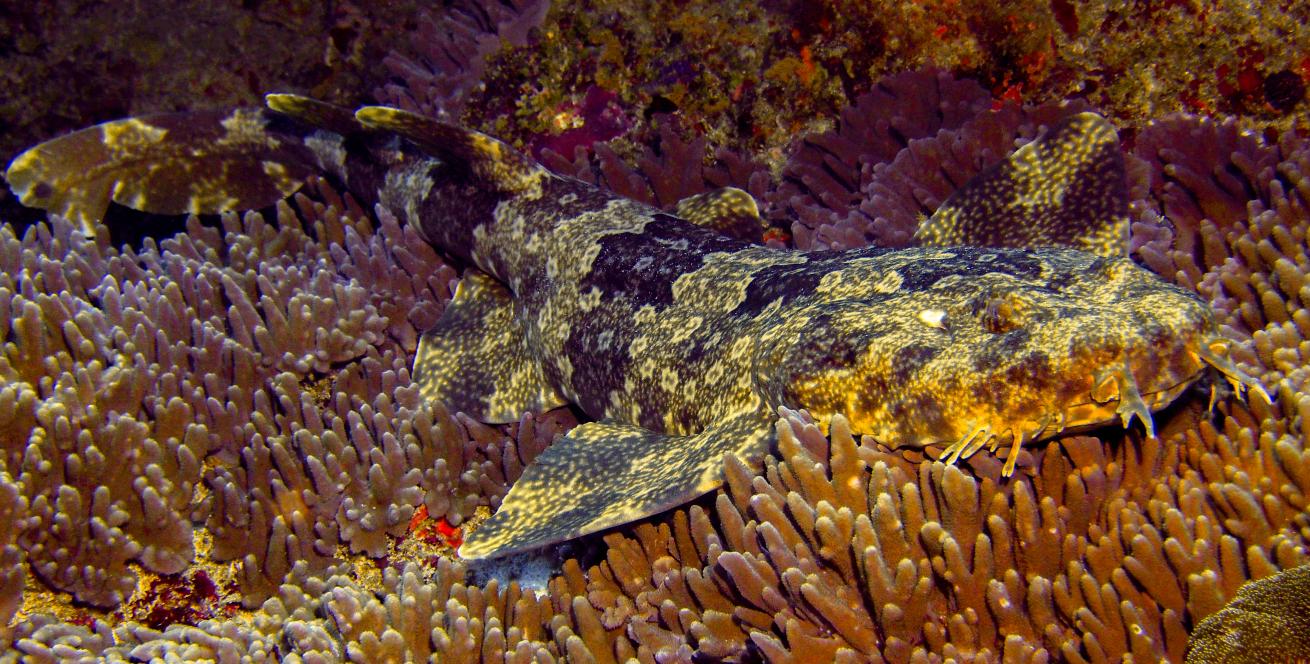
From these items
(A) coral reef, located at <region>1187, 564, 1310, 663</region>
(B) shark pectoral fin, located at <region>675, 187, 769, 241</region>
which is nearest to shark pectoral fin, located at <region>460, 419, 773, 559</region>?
(A) coral reef, located at <region>1187, 564, 1310, 663</region>

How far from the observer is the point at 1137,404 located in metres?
2.19

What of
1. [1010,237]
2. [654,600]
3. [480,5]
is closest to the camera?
[654,600]

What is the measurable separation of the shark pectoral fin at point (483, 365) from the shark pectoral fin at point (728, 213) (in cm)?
133

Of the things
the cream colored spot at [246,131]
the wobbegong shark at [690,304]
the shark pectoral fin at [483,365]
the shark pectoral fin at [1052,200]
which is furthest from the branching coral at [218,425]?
the shark pectoral fin at [1052,200]

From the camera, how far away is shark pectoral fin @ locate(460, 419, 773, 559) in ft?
9.41

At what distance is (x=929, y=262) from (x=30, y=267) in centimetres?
529

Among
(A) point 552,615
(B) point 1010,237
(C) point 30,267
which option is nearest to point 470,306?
(A) point 552,615

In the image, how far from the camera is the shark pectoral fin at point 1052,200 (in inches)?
144

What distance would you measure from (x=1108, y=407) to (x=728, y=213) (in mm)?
2743

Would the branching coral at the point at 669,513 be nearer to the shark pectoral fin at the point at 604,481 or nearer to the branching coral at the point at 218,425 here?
the branching coral at the point at 218,425

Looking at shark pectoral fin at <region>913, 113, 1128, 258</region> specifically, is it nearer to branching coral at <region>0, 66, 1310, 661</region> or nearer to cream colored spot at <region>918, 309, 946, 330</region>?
branching coral at <region>0, 66, 1310, 661</region>

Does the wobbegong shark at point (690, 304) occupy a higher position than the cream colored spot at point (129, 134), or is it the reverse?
the cream colored spot at point (129, 134)

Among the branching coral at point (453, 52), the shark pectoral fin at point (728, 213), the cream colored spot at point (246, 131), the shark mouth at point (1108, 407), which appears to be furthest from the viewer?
the branching coral at point (453, 52)

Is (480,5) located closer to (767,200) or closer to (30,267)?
(767,200)
